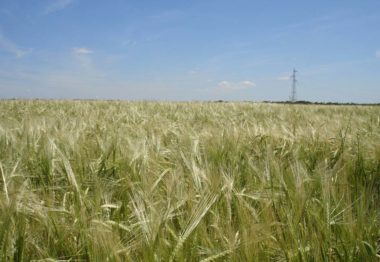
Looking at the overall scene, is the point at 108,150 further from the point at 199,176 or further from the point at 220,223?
the point at 220,223

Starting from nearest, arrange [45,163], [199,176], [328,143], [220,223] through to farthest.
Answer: [220,223] → [199,176] → [45,163] → [328,143]

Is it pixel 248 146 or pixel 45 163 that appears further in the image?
pixel 248 146

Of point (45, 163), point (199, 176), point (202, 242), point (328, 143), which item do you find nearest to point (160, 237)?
point (202, 242)

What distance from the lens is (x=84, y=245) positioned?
36.7 inches

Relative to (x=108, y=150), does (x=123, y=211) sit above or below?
below

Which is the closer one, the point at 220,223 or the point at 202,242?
the point at 202,242

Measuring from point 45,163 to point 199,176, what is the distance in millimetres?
783

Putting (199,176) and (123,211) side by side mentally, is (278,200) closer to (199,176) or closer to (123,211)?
(199,176)

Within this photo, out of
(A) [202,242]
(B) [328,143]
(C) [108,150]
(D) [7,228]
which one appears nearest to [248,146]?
(B) [328,143]

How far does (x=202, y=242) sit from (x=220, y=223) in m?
0.15

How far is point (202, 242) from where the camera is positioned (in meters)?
0.95

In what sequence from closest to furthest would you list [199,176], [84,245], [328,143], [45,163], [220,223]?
[84,245]
[220,223]
[199,176]
[45,163]
[328,143]

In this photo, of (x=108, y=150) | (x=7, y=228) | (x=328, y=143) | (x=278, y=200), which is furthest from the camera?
(x=328, y=143)

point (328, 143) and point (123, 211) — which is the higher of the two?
point (328, 143)
